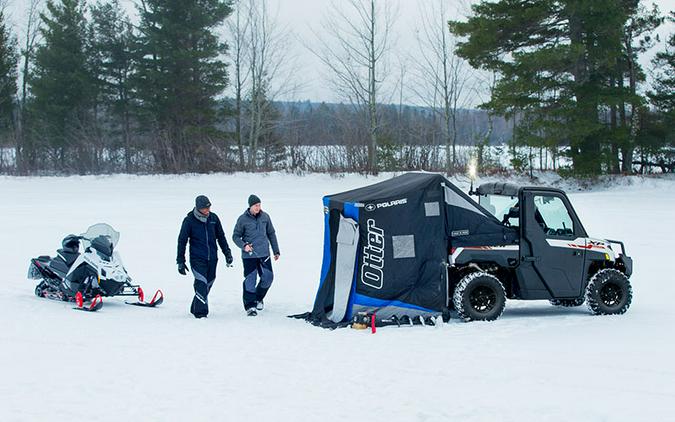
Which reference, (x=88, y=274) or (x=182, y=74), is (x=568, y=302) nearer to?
(x=88, y=274)

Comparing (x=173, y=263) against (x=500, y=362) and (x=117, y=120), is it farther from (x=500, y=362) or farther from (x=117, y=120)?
(x=117, y=120)

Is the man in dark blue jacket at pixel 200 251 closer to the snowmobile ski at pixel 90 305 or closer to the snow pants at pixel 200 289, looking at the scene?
the snow pants at pixel 200 289

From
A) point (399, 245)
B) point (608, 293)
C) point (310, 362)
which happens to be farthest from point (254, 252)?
point (608, 293)

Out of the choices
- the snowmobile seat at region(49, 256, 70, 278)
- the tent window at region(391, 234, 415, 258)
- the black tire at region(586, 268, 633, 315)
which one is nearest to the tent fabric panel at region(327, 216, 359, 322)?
the tent window at region(391, 234, 415, 258)

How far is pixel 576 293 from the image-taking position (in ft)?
33.7

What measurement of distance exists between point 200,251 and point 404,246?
9.76ft

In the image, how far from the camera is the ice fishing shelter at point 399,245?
9.52 meters

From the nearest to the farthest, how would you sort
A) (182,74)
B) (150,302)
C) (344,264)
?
1. (344,264)
2. (150,302)
3. (182,74)

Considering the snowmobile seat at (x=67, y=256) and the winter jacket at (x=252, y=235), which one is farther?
the snowmobile seat at (x=67, y=256)

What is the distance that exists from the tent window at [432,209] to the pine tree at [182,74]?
105 feet

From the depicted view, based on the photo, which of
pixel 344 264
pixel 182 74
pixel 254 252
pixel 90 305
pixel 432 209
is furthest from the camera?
pixel 182 74

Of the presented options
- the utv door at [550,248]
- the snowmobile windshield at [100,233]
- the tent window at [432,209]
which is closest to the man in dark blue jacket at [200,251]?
the snowmobile windshield at [100,233]

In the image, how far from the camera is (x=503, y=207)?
10.5m

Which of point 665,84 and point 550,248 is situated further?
point 665,84
